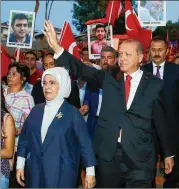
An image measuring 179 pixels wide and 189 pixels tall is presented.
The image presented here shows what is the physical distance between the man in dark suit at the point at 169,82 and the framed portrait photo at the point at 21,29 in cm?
299

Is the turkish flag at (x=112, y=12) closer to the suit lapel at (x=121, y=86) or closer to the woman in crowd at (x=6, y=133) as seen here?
the suit lapel at (x=121, y=86)

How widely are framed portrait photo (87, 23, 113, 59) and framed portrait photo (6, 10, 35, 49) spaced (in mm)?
1056

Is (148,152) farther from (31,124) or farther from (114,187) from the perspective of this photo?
(31,124)

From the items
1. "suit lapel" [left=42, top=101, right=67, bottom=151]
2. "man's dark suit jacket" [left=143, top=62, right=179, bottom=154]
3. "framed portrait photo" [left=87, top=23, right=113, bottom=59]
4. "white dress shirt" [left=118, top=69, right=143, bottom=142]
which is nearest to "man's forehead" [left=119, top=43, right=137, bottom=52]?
"white dress shirt" [left=118, top=69, right=143, bottom=142]

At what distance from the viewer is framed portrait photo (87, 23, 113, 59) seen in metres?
8.11

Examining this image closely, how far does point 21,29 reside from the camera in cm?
830

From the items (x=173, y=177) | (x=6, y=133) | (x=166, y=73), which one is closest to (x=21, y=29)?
(x=166, y=73)

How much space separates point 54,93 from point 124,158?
0.93m

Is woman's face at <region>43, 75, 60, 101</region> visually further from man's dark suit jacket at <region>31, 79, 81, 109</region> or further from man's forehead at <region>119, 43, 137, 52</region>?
man's dark suit jacket at <region>31, 79, 81, 109</region>

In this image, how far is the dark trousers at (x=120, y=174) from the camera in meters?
4.50

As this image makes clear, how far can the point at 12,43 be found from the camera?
321 inches

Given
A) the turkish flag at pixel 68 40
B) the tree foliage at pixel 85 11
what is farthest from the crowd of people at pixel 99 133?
the tree foliage at pixel 85 11

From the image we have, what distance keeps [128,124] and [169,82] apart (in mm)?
1371

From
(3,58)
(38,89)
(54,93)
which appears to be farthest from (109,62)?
(54,93)
